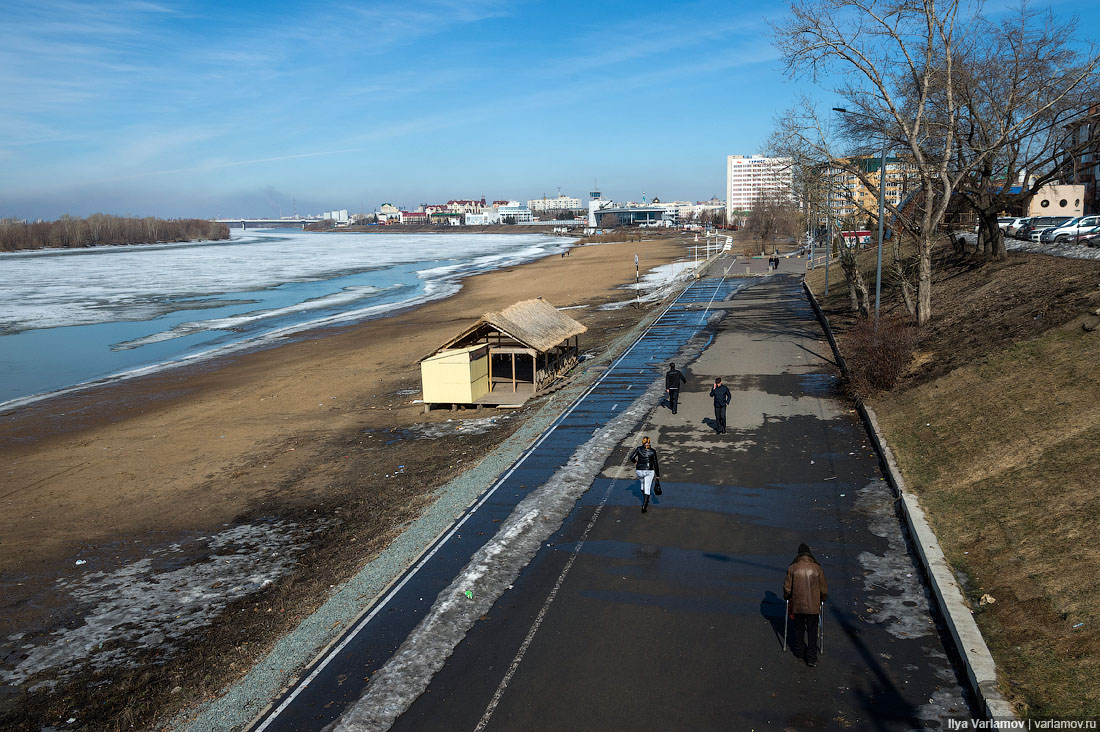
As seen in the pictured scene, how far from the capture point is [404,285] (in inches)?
3189

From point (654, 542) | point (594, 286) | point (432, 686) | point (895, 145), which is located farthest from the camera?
point (594, 286)

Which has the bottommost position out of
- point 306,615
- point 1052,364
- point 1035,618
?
point 306,615

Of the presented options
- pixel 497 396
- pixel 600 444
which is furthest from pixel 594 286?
pixel 600 444

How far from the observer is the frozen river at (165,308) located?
4109cm

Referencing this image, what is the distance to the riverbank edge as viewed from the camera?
880cm

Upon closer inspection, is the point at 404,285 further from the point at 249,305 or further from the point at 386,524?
the point at 386,524

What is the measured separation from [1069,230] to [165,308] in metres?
65.5

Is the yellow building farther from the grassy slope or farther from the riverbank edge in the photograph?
the riverbank edge

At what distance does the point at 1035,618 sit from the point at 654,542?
5.55m

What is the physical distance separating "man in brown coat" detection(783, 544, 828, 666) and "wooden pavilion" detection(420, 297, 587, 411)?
16.1 meters

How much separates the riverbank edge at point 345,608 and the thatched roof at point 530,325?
5.22 metres

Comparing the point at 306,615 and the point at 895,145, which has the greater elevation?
the point at 895,145

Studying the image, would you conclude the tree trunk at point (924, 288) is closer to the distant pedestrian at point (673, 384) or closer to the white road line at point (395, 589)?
the distant pedestrian at point (673, 384)

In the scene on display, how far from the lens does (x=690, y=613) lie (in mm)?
10250
